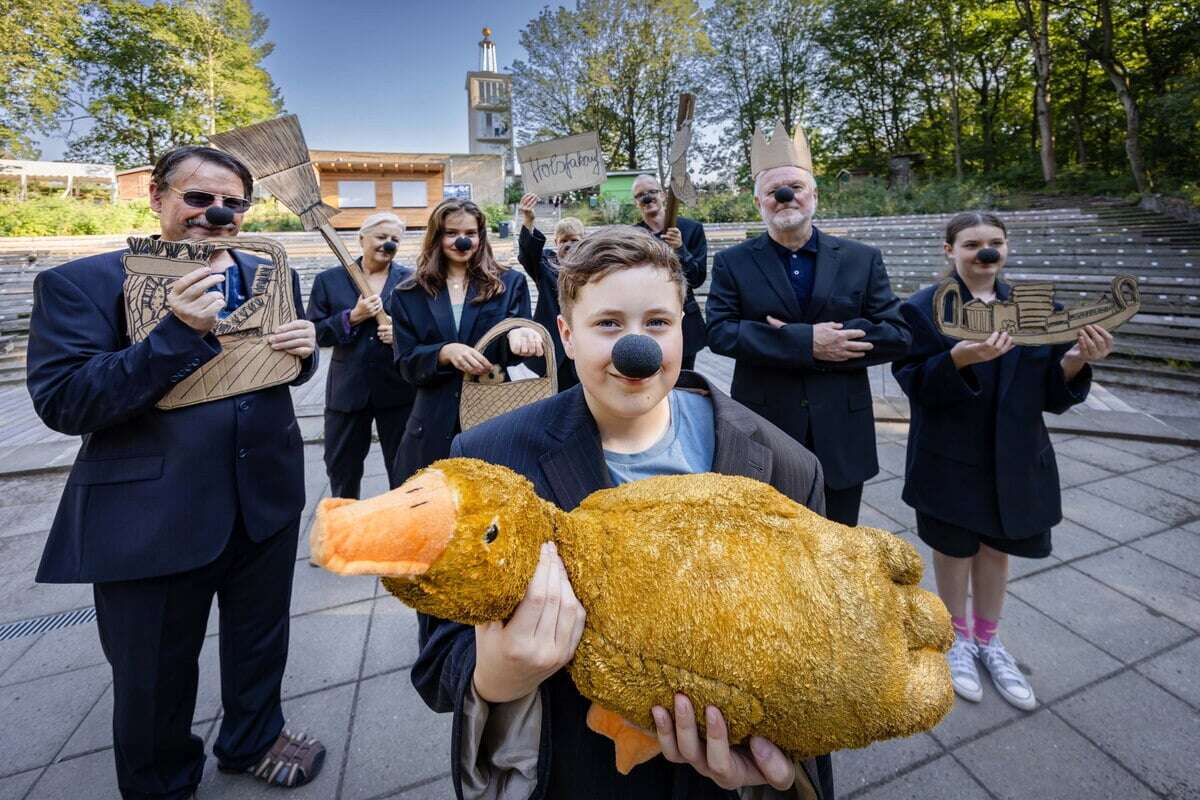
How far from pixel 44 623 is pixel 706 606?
410 centimetres

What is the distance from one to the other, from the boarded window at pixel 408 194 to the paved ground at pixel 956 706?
30.7 m

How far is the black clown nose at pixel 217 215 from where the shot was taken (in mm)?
1696

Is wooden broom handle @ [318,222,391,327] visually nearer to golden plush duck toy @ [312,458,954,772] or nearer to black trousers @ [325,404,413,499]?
black trousers @ [325,404,413,499]

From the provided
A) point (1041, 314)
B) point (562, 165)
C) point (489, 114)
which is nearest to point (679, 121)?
point (562, 165)

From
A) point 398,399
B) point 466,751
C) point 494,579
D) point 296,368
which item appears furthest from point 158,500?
point 398,399

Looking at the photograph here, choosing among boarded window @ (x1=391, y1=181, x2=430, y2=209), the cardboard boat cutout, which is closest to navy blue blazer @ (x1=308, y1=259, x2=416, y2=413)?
the cardboard boat cutout

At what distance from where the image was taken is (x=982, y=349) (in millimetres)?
2076

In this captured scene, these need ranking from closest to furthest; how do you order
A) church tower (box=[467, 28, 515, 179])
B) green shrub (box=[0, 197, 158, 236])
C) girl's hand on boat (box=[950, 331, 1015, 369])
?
girl's hand on boat (box=[950, 331, 1015, 369]) < green shrub (box=[0, 197, 158, 236]) < church tower (box=[467, 28, 515, 179])

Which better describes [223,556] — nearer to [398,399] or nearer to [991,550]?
[398,399]

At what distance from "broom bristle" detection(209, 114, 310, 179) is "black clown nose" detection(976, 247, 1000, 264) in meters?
3.27

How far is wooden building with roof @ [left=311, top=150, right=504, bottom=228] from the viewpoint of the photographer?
29.1 meters

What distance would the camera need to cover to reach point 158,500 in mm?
1602

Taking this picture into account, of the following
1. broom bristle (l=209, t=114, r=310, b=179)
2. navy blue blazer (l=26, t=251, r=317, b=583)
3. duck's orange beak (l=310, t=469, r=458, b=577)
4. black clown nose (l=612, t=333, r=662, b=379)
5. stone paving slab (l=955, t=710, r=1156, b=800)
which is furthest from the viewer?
broom bristle (l=209, t=114, r=310, b=179)

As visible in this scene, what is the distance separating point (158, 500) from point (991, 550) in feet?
10.7
